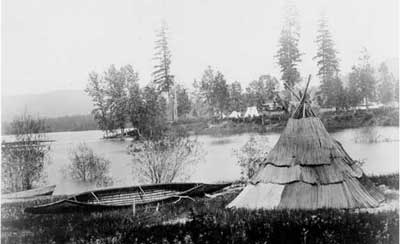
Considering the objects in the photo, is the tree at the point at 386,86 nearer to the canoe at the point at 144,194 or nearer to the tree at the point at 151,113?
the canoe at the point at 144,194

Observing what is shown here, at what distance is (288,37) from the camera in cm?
1006

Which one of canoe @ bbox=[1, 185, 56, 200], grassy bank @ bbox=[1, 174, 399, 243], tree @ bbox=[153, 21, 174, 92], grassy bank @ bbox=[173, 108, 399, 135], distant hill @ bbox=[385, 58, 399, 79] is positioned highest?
tree @ bbox=[153, 21, 174, 92]

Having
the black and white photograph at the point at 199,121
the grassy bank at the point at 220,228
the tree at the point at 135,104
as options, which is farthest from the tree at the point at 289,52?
the grassy bank at the point at 220,228

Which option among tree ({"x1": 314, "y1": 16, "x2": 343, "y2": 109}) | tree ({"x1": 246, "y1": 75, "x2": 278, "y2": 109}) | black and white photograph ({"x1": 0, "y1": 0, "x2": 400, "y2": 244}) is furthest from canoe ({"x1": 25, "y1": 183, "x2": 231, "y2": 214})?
tree ({"x1": 314, "y1": 16, "x2": 343, "y2": 109})

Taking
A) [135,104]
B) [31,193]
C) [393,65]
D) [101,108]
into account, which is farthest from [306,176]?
[31,193]

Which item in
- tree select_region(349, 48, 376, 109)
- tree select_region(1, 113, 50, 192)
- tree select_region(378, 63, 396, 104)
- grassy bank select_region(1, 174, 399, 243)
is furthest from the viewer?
tree select_region(1, 113, 50, 192)

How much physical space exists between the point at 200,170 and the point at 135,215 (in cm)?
335

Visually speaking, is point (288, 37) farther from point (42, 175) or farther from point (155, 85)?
point (42, 175)

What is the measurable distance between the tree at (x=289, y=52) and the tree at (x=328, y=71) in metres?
0.52

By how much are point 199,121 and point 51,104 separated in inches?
145

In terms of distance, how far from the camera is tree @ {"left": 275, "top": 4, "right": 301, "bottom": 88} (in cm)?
946

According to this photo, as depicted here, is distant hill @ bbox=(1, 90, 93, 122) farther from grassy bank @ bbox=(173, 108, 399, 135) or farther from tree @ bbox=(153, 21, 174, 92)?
grassy bank @ bbox=(173, 108, 399, 135)

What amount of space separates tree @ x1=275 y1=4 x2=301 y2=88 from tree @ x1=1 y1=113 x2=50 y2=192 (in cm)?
602

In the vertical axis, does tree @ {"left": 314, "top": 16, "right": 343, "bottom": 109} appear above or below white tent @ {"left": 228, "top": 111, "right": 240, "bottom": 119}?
above
